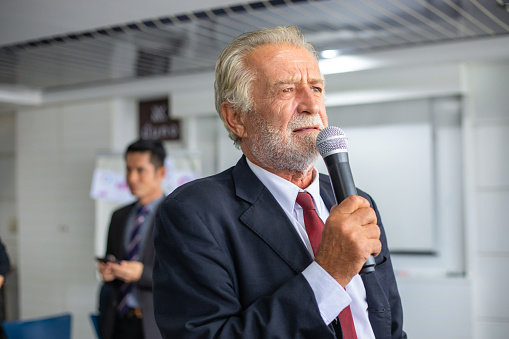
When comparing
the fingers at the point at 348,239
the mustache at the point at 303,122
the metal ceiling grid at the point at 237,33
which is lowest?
the fingers at the point at 348,239

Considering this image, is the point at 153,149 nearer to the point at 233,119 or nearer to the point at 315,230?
the point at 233,119

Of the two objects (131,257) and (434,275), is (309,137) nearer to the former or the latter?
(131,257)

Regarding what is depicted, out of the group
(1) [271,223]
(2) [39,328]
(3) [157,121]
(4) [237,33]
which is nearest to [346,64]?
(4) [237,33]

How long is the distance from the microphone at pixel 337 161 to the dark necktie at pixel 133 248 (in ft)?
8.27

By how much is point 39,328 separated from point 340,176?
311 centimetres

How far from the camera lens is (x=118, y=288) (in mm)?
3482

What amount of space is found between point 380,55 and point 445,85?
607 mm

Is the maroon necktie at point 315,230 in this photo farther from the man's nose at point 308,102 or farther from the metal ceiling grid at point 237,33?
the metal ceiling grid at point 237,33

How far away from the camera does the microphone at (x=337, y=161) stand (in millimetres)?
1198

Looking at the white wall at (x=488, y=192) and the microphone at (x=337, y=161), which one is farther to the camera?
the white wall at (x=488, y=192)

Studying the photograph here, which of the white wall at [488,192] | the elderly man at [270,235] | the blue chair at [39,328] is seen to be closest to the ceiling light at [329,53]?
the white wall at [488,192]

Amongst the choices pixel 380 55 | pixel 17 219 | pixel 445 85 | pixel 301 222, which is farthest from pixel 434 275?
pixel 17 219

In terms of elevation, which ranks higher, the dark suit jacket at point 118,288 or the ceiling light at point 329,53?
the ceiling light at point 329,53

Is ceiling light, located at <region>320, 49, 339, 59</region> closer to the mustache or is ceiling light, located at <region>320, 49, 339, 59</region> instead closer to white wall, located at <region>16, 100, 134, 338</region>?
white wall, located at <region>16, 100, 134, 338</region>
